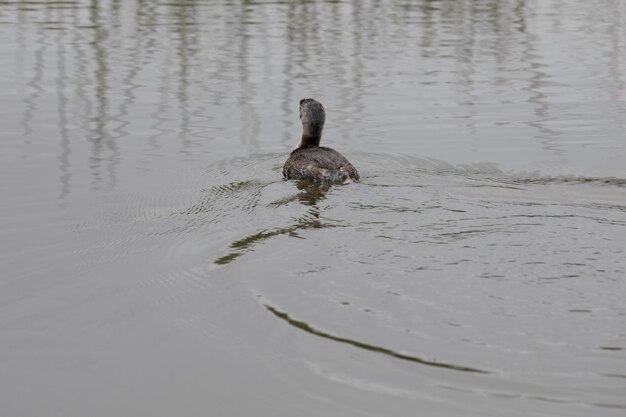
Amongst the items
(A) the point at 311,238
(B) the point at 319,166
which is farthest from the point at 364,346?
(B) the point at 319,166

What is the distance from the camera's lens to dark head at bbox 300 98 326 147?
11756 millimetres

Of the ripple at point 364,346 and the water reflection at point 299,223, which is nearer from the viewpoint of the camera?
the ripple at point 364,346

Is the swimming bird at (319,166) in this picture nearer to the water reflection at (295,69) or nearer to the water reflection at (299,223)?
the water reflection at (299,223)

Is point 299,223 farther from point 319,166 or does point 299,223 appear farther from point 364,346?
point 364,346

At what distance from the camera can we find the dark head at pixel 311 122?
11.8 metres

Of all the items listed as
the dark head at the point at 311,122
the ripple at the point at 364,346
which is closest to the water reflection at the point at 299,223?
the dark head at the point at 311,122

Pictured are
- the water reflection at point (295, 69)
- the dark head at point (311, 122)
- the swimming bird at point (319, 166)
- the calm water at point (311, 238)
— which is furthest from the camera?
the water reflection at point (295, 69)

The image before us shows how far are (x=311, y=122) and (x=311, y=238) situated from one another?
3.47 m

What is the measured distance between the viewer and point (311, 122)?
1174cm

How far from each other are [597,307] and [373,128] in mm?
6895

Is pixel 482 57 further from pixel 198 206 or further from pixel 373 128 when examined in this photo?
pixel 198 206

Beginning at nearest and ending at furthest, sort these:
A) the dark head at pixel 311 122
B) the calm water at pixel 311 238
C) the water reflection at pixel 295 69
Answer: the calm water at pixel 311 238, the dark head at pixel 311 122, the water reflection at pixel 295 69

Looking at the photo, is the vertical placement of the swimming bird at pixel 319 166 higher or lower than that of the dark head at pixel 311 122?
lower

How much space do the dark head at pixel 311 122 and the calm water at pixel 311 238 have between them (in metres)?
0.54
